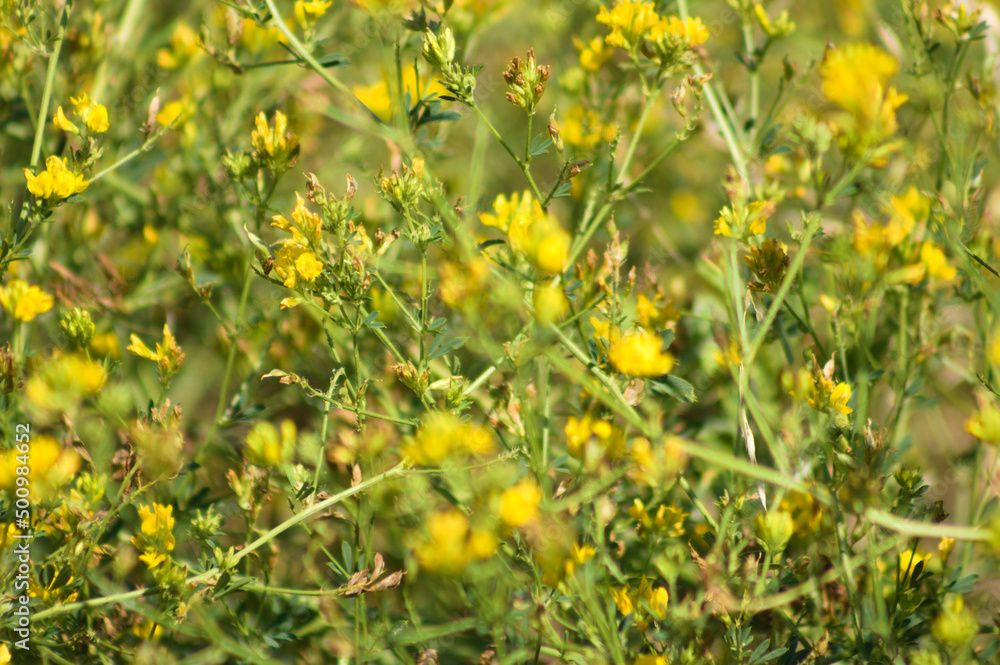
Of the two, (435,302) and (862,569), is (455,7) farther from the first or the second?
(862,569)

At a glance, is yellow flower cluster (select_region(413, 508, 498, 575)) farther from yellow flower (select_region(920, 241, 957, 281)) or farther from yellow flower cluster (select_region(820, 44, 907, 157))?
yellow flower (select_region(920, 241, 957, 281))

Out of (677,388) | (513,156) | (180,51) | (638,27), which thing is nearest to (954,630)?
(677,388)

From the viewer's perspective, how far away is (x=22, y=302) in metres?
1.55

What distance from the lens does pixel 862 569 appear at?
5.11 feet

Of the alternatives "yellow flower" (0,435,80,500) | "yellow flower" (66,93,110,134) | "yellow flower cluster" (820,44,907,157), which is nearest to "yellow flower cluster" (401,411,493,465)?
"yellow flower" (0,435,80,500)

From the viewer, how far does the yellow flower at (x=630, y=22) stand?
147 centimetres

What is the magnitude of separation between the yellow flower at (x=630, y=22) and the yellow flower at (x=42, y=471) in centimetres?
137

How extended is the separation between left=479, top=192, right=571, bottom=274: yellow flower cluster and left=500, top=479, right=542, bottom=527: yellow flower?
0.35 m

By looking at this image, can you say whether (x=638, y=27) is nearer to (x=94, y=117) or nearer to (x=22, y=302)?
(x=94, y=117)

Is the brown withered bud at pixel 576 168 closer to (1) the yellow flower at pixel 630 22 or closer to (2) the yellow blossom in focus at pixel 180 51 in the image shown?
(1) the yellow flower at pixel 630 22

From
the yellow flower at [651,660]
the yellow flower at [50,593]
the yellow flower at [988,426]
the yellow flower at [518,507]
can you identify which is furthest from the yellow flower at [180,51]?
the yellow flower at [988,426]

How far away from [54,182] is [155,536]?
76 centimetres

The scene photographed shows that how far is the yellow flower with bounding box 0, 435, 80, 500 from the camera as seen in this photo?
135cm

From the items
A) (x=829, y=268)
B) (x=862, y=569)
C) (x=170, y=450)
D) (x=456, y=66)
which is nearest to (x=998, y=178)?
(x=829, y=268)
